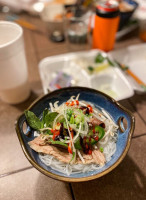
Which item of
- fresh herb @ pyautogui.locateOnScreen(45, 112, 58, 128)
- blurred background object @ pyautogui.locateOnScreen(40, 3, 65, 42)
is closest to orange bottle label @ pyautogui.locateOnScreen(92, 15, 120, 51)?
blurred background object @ pyautogui.locateOnScreen(40, 3, 65, 42)

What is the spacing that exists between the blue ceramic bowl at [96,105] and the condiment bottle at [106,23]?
720mm

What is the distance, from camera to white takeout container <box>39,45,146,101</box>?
3.97 ft

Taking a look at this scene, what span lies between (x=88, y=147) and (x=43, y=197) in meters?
0.30

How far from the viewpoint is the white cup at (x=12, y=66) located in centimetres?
95

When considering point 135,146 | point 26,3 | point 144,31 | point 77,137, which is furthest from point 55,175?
point 26,3

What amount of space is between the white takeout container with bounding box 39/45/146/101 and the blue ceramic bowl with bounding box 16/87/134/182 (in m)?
0.24

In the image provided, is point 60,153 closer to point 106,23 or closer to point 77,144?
point 77,144

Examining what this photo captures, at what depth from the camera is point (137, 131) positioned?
104cm

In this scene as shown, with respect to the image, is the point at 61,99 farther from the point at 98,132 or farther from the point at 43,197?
the point at 43,197

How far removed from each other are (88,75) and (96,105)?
424 millimetres

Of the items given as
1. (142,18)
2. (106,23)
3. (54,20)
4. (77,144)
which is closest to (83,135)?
(77,144)

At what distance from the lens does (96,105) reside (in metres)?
0.94

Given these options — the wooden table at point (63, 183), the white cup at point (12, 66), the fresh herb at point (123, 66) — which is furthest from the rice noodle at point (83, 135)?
the fresh herb at point (123, 66)

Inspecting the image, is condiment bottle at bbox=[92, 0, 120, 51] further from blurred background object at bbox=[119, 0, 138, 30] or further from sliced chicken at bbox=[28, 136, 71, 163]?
sliced chicken at bbox=[28, 136, 71, 163]
